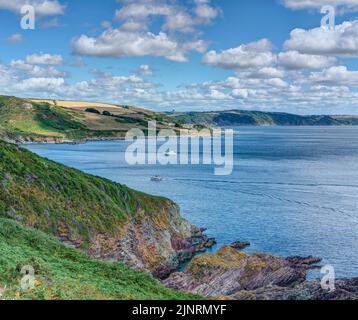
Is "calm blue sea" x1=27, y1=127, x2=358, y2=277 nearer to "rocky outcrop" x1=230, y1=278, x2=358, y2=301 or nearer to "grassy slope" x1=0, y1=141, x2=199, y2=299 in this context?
"rocky outcrop" x1=230, y1=278, x2=358, y2=301

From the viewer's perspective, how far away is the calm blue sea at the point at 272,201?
215 feet

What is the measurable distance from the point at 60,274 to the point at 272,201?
71043mm

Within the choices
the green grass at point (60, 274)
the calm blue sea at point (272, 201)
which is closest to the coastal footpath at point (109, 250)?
the green grass at point (60, 274)

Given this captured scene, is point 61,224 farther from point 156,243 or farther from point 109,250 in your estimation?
point 156,243

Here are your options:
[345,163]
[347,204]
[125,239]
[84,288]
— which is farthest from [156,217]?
[345,163]

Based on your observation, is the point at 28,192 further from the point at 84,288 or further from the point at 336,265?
the point at 336,265

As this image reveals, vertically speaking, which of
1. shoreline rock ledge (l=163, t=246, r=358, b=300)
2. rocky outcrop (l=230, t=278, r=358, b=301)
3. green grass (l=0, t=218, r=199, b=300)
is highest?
green grass (l=0, t=218, r=199, b=300)

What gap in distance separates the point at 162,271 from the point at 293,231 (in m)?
26.1

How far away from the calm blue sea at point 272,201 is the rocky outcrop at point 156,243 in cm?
544

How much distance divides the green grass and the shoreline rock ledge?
11763 millimetres

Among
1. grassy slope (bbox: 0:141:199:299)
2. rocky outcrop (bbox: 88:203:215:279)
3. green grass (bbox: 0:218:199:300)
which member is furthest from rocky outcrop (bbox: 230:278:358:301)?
rocky outcrop (bbox: 88:203:215:279)

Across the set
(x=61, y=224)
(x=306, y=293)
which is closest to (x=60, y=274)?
(x=306, y=293)

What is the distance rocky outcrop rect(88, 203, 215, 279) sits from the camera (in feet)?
168

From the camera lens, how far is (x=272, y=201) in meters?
94.9
